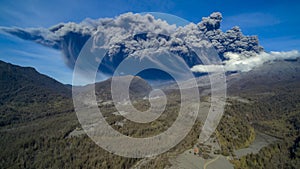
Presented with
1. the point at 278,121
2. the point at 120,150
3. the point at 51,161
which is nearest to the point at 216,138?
the point at 120,150

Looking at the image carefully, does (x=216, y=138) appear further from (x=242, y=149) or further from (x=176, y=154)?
(x=176, y=154)

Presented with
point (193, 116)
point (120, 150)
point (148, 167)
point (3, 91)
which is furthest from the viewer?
point (3, 91)

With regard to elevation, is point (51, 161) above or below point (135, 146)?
below

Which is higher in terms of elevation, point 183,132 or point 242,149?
point 183,132

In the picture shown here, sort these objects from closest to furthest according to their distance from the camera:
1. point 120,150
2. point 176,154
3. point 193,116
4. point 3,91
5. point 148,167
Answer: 1. point 148,167
2. point 176,154
3. point 120,150
4. point 193,116
5. point 3,91

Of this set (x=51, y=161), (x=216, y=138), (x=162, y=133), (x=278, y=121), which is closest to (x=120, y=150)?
(x=162, y=133)

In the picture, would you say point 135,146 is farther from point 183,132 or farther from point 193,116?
point 193,116

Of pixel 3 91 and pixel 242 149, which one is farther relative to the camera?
pixel 3 91

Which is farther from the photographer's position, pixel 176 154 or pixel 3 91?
pixel 3 91

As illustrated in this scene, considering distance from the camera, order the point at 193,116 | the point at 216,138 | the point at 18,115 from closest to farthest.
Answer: the point at 216,138 → the point at 193,116 → the point at 18,115
